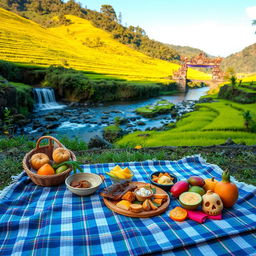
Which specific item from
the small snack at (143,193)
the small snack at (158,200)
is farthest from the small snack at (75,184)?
the small snack at (158,200)

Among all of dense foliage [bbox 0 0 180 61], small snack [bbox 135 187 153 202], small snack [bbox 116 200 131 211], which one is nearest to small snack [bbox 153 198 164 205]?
small snack [bbox 135 187 153 202]

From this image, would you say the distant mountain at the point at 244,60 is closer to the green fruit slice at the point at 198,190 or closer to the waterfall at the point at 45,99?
the waterfall at the point at 45,99

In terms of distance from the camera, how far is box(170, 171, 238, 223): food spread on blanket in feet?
8.99

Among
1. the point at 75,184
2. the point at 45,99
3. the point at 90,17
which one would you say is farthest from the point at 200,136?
the point at 90,17

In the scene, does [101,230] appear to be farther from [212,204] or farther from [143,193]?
[212,204]

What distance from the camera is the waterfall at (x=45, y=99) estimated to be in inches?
934

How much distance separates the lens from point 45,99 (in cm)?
2494

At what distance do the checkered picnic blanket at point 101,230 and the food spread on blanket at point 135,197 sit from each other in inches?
5.3

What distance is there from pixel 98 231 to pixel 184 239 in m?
0.97

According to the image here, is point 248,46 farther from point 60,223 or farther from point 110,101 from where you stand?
point 60,223

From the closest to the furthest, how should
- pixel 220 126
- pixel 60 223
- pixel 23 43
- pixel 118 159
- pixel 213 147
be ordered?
1. pixel 60 223
2. pixel 118 159
3. pixel 213 147
4. pixel 220 126
5. pixel 23 43

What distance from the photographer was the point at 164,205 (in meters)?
2.91

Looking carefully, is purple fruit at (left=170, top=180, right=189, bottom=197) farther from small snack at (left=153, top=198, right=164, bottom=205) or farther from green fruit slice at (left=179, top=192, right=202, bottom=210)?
small snack at (left=153, top=198, right=164, bottom=205)

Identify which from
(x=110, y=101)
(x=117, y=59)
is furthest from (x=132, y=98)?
(x=117, y=59)
